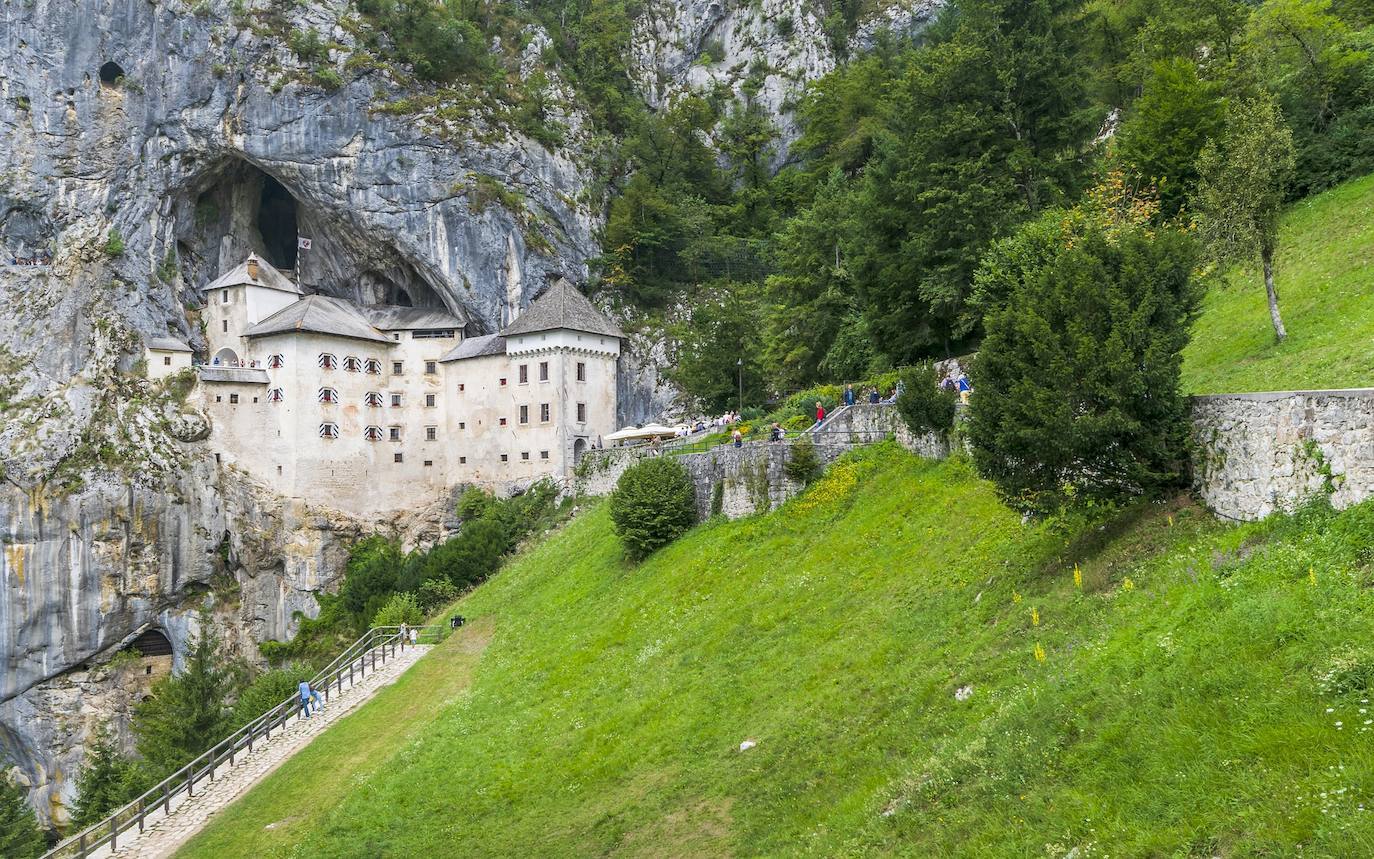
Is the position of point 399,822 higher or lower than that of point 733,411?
lower

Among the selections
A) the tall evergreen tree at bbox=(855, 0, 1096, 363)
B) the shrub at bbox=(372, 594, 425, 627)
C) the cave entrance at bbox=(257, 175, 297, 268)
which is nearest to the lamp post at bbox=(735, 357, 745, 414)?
the tall evergreen tree at bbox=(855, 0, 1096, 363)

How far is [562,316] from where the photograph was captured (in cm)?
5803

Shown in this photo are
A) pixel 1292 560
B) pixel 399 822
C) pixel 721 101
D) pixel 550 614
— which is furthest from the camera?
pixel 721 101

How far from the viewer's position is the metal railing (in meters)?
19.7

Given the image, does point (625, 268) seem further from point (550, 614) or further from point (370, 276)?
point (550, 614)

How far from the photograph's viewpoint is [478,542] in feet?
145

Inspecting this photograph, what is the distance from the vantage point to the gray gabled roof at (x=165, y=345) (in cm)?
5675

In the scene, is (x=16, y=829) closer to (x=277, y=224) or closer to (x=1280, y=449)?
(x=1280, y=449)

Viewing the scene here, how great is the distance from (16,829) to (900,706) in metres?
39.1

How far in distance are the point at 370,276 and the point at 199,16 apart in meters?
19.5

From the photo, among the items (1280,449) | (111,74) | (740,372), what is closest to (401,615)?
(740,372)

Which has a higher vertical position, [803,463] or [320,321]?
[320,321]

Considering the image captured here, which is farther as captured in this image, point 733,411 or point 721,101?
point 721,101

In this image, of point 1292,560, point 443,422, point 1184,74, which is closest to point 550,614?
point 1292,560
